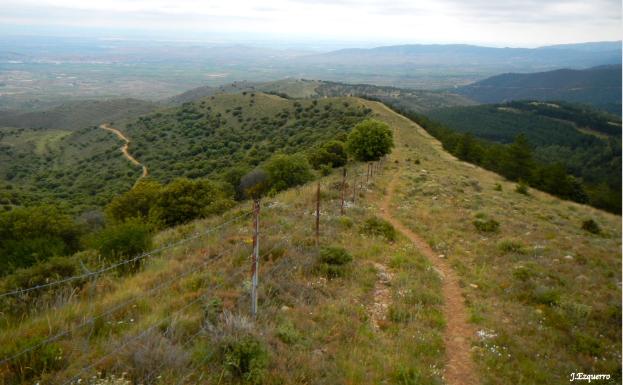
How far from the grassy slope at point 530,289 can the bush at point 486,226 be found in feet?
0.95

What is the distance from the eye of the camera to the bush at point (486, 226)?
661 inches

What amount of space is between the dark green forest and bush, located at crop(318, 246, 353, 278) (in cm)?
4032

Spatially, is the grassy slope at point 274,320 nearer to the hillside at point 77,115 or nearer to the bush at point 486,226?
the bush at point 486,226

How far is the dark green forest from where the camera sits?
147 ft

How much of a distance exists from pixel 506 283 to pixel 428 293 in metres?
2.93

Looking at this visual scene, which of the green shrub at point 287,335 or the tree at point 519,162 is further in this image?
the tree at point 519,162

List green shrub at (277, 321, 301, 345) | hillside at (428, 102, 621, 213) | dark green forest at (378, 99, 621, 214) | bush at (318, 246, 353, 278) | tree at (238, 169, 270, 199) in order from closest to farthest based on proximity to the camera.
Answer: green shrub at (277, 321, 301, 345) < bush at (318, 246, 353, 278) < tree at (238, 169, 270, 199) < dark green forest at (378, 99, 621, 214) < hillside at (428, 102, 621, 213)

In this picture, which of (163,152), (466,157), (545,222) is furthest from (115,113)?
(545,222)

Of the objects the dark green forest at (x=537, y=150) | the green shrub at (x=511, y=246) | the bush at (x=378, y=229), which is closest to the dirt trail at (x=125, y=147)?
the dark green forest at (x=537, y=150)

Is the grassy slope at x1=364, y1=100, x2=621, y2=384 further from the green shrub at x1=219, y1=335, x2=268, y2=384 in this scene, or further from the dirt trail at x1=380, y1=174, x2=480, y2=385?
the green shrub at x1=219, y1=335, x2=268, y2=384

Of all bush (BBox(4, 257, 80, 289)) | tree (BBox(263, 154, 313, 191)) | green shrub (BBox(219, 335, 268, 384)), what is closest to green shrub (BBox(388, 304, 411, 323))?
green shrub (BBox(219, 335, 268, 384))

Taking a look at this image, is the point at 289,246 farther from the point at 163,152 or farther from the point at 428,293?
the point at 163,152

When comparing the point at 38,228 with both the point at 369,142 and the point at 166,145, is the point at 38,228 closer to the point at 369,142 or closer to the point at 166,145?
the point at 369,142

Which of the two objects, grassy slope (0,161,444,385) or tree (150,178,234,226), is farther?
tree (150,178,234,226)
